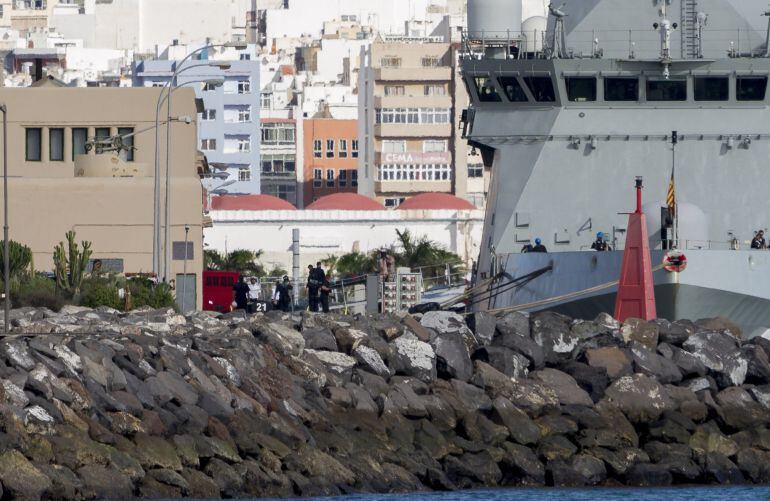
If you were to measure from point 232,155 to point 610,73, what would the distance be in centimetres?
9475

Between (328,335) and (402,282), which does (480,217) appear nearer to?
(402,282)

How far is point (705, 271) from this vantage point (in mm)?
34000

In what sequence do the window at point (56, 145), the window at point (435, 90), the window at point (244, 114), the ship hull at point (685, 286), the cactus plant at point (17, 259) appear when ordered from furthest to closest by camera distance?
the window at point (244, 114) < the window at point (435, 90) < the window at point (56, 145) < the cactus plant at point (17, 259) < the ship hull at point (685, 286)

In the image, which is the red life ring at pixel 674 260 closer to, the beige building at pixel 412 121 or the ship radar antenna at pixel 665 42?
the ship radar antenna at pixel 665 42

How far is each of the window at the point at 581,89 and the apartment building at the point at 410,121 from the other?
9322 cm

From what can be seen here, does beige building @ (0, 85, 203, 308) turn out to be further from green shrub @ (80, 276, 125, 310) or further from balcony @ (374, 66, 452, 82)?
balcony @ (374, 66, 452, 82)

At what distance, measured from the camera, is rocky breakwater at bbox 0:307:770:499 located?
2389cm

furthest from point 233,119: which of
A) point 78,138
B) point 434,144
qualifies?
point 78,138

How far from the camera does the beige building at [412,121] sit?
5177 inches

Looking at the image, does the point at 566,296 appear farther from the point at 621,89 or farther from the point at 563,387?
the point at 563,387

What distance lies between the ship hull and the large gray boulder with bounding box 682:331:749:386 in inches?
87.8

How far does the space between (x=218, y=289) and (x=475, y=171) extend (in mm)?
73567

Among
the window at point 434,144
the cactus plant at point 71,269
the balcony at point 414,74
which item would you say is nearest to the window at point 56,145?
the cactus plant at point 71,269

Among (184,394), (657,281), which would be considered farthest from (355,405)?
(657,281)
